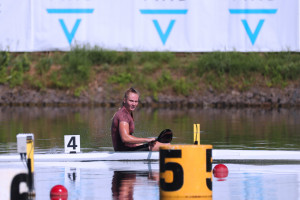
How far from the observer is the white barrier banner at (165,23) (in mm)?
24062

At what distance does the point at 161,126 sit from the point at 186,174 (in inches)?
386

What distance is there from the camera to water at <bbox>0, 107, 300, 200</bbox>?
329 inches

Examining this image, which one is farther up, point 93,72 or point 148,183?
point 93,72

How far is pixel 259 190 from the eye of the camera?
8211mm

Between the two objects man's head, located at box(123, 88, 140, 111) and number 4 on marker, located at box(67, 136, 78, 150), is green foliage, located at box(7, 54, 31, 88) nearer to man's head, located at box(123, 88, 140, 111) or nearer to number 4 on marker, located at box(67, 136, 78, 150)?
number 4 on marker, located at box(67, 136, 78, 150)

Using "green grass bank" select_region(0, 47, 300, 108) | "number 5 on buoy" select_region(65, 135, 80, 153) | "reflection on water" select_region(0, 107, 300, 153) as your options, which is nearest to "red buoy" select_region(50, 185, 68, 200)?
"number 5 on buoy" select_region(65, 135, 80, 153)

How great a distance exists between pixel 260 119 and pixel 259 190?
12130 mm

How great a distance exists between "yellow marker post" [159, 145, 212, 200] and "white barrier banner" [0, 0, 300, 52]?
16.6 meters

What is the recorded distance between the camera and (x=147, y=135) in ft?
50.9

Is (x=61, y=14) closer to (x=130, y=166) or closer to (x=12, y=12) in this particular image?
(x=12, y=12)

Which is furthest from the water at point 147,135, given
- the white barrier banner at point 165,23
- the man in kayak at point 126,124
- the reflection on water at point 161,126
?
the white barrier banner at point 165,23

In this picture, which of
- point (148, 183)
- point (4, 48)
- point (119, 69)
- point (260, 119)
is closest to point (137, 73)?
point (119, 69)

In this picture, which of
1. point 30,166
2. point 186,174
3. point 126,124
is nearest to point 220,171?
point 126,124

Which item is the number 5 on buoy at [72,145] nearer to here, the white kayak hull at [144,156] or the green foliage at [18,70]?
the white kayak hull at [144,156]
